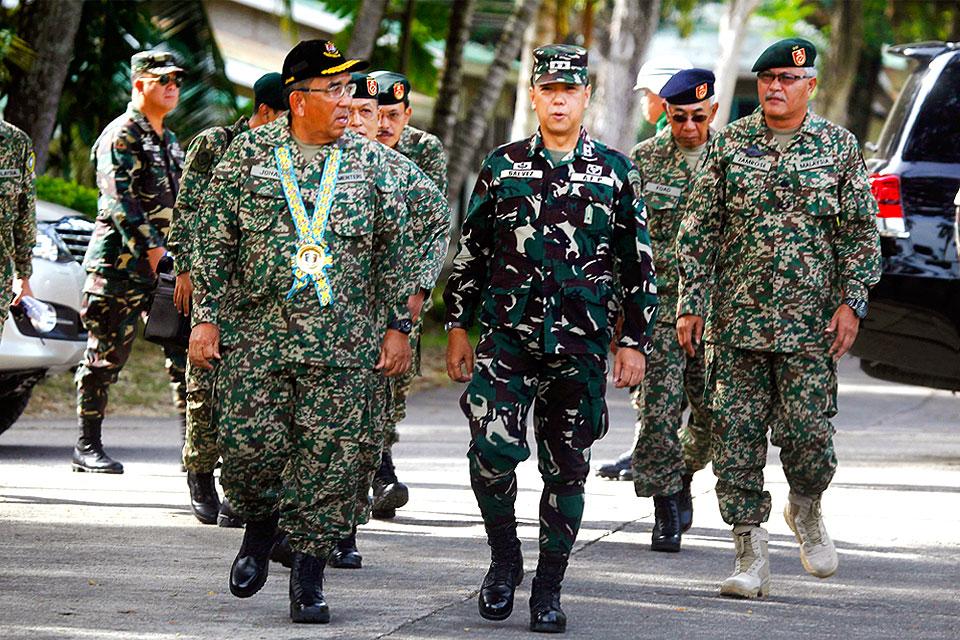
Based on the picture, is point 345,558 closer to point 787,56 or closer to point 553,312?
point 553,312

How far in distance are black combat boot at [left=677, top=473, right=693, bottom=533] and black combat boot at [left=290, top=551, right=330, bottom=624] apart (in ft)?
8.52

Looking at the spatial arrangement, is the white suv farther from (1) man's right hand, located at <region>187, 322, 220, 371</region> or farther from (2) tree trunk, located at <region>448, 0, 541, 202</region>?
(2) tree trunk, located at <region>448, 0, 541, 202</region>

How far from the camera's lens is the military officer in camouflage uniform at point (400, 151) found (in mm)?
8672

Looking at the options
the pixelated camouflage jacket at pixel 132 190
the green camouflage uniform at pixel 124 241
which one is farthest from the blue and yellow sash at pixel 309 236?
the pixelated camouflage jacket at pixel 132 190

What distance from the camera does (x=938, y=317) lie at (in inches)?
420

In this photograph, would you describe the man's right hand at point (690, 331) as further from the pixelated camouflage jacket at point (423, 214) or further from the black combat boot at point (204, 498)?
the black combat boot at point (204, 498)

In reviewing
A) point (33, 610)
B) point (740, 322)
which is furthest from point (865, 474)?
point (33, 610)

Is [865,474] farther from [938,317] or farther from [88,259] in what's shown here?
[88,259]

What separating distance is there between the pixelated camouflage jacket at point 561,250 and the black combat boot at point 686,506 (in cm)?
219

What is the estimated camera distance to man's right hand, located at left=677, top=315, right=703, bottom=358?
732cm

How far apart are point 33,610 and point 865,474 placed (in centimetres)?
605

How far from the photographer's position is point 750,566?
23.9ft

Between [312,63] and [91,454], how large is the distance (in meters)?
4.46

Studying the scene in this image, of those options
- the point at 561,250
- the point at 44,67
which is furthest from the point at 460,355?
the point at 44,67
